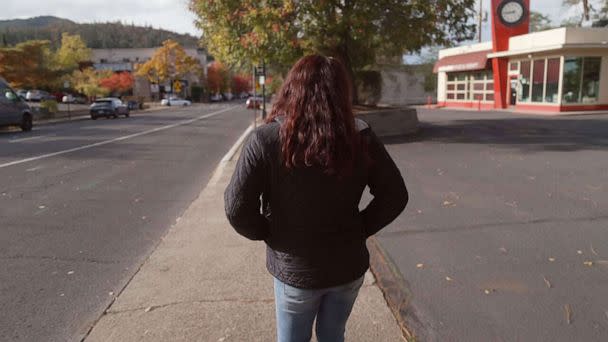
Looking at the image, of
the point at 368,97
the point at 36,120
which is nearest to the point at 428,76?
the point at 368,97

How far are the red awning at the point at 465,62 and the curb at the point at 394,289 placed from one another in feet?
101

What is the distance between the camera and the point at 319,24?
47.9 ft

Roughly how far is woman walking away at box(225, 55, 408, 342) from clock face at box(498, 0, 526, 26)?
3130cm

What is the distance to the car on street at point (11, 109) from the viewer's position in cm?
2053

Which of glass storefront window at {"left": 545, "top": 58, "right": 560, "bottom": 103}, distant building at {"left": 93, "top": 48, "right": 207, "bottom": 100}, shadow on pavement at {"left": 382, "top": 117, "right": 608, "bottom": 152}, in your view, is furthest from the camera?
distant building at {"left": 93, "top": 48, "right": 207, "bottom": 100}

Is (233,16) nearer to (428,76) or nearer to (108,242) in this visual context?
(108,242)

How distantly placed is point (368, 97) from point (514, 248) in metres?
28.3

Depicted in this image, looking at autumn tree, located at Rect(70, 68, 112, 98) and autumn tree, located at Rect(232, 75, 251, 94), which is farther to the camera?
autumn tree, located at Rect(232, 75, 251, 94)

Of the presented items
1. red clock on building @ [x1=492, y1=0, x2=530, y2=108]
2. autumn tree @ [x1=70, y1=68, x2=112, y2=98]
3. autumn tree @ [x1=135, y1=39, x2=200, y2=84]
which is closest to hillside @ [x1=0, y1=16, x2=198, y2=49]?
autumn tree @ [x1=135, y1=39, x2=200, y2=84]

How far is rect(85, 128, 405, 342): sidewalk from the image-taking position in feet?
11.0

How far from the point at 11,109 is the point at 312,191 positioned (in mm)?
22547

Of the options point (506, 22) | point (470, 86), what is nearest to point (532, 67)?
point (506, 22)

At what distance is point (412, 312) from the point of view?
11.7 ft

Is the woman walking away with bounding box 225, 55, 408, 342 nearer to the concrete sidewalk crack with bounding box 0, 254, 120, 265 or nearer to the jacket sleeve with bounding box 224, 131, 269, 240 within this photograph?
the jacket sleeve with bounding box 224, 131, 269, 240
